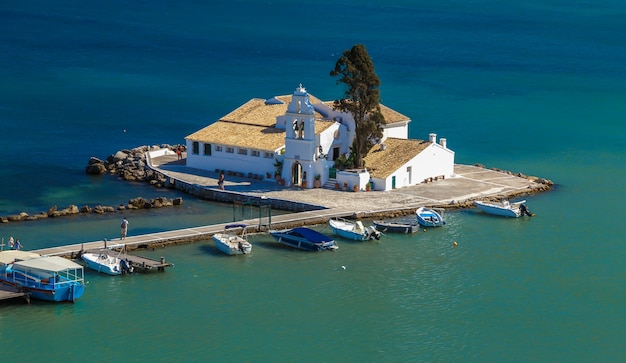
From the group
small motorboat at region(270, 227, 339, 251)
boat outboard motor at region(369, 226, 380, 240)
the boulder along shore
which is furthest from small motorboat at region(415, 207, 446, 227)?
the boulder along shore

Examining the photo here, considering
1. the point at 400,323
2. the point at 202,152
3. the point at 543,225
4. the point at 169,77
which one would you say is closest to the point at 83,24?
the point at 169,77

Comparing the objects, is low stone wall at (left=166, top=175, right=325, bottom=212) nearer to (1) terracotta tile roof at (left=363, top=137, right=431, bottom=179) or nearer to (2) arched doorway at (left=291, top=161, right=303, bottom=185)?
(2) arched doorway at (left=291, top=161, right=303, bottom=185)

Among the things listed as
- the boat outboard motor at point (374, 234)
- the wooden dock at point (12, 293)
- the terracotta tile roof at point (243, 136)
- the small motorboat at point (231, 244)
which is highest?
the terracotta tile roof at point (243, 136)

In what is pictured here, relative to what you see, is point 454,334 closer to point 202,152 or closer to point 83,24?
point 202,152

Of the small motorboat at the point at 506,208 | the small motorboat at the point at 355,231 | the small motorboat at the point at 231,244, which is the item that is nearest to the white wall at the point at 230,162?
the small motorboat at the point at 355,231

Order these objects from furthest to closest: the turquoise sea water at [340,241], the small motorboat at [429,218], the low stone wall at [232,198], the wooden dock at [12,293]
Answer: the low stone wall at [232,198] < the small motorboat at [429,218] < the wooden dock at [12,293] < the turquoise sea water at [340,241]

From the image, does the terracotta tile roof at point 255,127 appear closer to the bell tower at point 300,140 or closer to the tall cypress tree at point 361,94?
the bell tower at point 300,140
